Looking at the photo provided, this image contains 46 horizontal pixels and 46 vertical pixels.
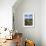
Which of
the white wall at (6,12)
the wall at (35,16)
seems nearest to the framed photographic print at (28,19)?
the wall at (35,16)

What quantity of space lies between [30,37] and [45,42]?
0.94 m

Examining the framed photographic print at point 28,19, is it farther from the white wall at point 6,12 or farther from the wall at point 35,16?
the white wall at point 6,12

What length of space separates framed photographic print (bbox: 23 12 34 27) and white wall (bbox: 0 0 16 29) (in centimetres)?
108

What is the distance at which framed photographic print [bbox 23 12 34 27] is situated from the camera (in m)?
5.73

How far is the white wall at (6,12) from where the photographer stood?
4855 millimetres

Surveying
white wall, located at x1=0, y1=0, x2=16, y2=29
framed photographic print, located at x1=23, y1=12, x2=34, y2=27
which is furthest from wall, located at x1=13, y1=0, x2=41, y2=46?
white wall, located at x1=0, y1=0, x2=16, y2=29

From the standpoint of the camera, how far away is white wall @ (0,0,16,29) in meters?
→ 4.86

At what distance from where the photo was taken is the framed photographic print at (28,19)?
573cm

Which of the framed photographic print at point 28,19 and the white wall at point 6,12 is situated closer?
the white wall at point 6,12

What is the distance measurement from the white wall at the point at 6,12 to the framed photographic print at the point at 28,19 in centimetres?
108

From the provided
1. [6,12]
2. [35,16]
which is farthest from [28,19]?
[6,12]

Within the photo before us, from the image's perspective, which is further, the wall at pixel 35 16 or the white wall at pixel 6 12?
the wall at pixel 35 16

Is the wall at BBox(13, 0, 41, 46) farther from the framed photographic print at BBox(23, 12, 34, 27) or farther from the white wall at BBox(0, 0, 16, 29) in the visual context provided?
the white wall at BBox(0, 0, 16, 29)

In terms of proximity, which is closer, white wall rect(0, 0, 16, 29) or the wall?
white wall rect(0, 0, 16, 29)
